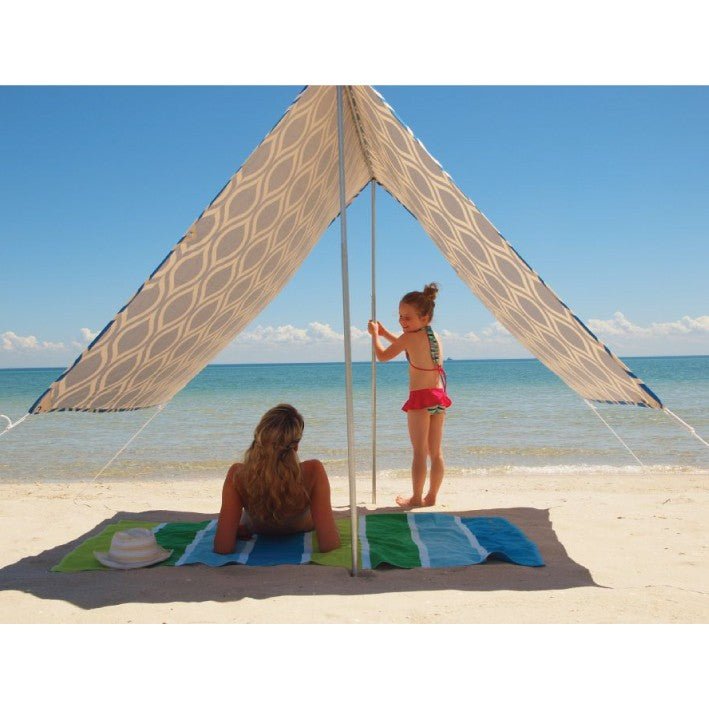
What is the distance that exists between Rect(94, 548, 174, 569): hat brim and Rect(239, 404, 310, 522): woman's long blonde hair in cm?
49

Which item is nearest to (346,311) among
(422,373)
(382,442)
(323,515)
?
(323,515)

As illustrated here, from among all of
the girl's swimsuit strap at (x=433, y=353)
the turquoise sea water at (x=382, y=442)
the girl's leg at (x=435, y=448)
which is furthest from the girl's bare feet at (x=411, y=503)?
the turquoise sea water at (x=382, y=442)

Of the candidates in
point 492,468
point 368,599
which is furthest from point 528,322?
point 492,468

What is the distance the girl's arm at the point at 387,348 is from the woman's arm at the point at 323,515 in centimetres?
113

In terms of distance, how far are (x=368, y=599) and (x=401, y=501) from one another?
7.25 feet

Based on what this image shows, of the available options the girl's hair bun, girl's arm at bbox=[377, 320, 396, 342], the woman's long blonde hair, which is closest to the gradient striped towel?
the woman's long blonde hair

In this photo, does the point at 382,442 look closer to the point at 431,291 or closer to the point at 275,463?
the point at 431,291

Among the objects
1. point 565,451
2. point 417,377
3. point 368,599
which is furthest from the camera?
point 565,451

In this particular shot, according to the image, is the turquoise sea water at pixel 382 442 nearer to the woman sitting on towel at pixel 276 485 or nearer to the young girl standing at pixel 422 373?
the young girl standing at pixel 422 373

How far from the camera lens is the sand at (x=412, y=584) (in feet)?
8.54

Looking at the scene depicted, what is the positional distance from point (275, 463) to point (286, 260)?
173 cm

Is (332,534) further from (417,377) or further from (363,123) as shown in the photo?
(363,123)

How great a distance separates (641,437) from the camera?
402 inches

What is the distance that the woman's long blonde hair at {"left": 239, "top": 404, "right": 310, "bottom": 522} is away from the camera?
129 inches
